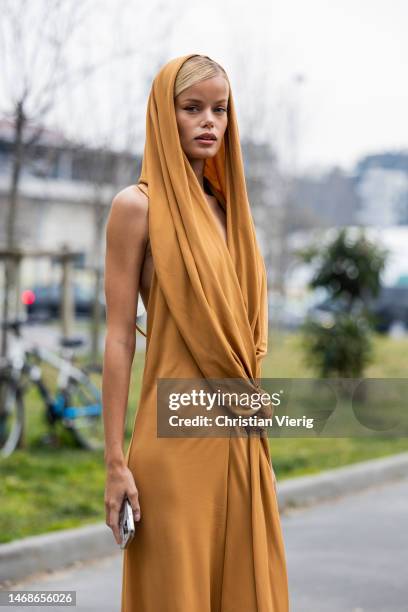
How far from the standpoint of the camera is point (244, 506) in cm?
246

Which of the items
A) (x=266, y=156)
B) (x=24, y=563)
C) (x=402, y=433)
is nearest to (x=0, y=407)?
(x=24, y=563)

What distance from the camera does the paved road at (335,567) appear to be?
15.4 feet

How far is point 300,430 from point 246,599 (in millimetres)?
787

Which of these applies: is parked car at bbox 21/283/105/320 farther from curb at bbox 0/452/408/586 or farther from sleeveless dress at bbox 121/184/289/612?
sleeveless dress at bbox 121/184/289/612

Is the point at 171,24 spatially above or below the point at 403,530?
above

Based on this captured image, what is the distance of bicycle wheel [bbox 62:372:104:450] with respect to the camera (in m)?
7.79

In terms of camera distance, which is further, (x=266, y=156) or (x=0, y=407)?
(x=266, y=156)

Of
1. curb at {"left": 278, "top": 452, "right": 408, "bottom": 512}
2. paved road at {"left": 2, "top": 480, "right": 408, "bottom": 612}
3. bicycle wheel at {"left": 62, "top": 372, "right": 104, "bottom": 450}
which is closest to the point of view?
paved road at {"left": 2, "top": 480, "right": 408, "bottom": 612}

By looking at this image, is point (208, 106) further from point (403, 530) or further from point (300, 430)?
point (403, 530)

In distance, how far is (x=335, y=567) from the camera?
5.30 m

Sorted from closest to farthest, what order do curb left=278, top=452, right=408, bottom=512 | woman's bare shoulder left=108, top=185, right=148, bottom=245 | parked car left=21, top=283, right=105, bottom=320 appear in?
woman's bare shoulder left=108, top=185, right=148, bottom=245, curb left=278, top=452, right=408, bottom=512, parked car left=21, top=283, right=105, bottom=320

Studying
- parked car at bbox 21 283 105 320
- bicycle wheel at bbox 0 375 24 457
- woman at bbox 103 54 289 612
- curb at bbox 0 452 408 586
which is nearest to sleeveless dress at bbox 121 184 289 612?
woman at bbox 103 54 289 612

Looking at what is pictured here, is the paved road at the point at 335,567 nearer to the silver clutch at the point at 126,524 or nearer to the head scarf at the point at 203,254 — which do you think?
the silver clutch at the point at 126,524

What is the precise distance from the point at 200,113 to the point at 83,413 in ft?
18.4
